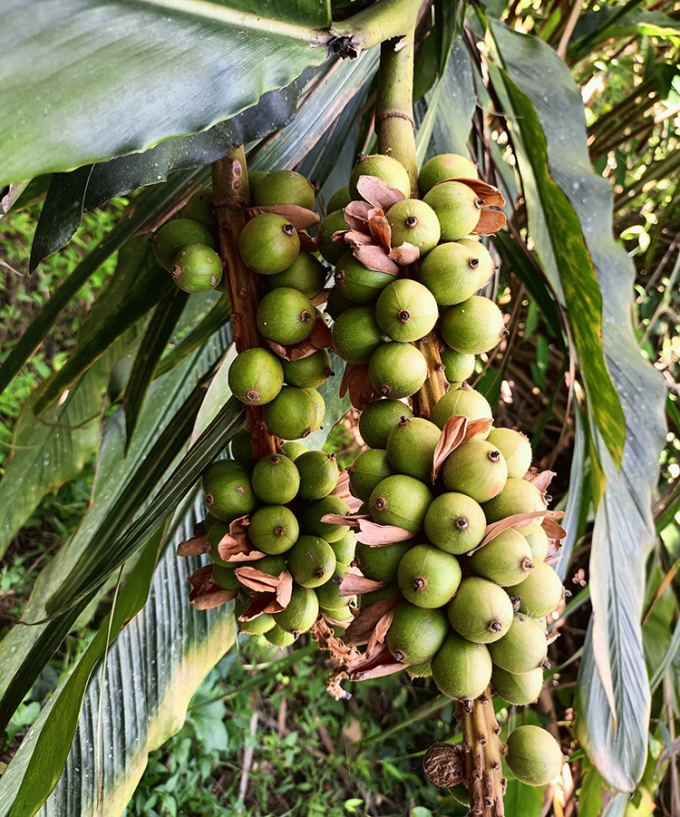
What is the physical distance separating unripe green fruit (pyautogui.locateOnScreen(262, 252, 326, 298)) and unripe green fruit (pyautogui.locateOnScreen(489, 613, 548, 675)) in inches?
13.0

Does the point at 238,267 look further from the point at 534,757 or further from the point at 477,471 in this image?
the point at 534,757

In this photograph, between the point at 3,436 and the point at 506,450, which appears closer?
the point at 506,450

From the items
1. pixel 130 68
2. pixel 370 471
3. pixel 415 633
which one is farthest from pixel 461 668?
pixel 130 68

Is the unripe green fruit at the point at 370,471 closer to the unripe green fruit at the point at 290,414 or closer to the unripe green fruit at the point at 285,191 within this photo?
the unripe green fruit at the point at 290,414

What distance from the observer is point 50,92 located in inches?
14.9

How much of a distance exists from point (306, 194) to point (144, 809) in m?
1.56

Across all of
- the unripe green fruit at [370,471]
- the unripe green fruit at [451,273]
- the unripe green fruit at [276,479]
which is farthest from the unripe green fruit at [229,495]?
the unripe green fruit at [451,273]

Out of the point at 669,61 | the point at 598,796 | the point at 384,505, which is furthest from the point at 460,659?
the point at 669,61

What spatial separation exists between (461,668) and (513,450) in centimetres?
16

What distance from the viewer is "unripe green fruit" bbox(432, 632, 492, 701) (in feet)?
1.30

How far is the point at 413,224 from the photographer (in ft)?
1.54

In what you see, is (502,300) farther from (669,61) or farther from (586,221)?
(586,221)

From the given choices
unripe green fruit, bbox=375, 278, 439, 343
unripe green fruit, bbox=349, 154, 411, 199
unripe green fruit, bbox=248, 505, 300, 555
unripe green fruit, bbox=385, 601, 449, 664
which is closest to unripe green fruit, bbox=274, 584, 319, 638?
unripe green fruit, bbox=248, 505, 300, 555

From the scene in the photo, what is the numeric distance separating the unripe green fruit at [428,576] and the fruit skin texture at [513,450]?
9 centimetres
